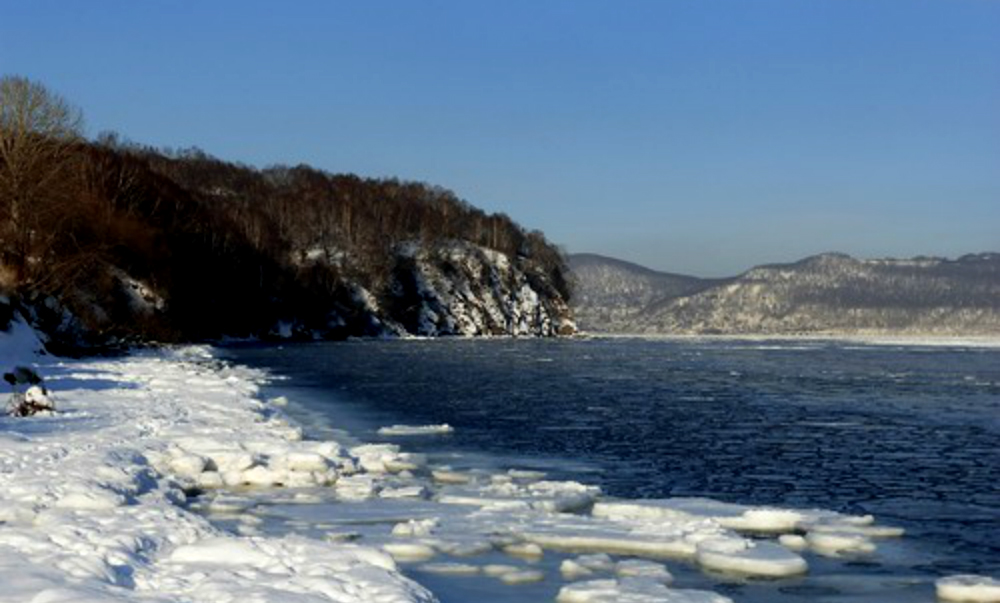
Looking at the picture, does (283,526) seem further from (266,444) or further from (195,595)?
(266,444)

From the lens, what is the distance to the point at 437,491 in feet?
57.1

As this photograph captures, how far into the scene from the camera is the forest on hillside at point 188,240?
5406cm

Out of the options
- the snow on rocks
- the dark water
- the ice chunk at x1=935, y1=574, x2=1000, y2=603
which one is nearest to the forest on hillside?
the dark water

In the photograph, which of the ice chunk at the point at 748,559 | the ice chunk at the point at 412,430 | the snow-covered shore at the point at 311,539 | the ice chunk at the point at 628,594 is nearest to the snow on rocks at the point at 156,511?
the snow-covered shore at the point at 311,539

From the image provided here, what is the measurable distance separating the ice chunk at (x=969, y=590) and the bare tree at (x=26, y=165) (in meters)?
47.3

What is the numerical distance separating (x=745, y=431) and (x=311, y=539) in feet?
59.0

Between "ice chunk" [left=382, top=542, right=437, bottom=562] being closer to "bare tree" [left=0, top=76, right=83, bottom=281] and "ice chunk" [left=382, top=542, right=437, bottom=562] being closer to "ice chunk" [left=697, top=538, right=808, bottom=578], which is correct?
"ice chunk" [left=697, top=538, right=808, bottom=578]

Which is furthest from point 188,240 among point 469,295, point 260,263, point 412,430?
point 412,430

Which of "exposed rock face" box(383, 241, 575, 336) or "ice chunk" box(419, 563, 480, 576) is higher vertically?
"exposed rock face" box(383, 241, 575, 336)

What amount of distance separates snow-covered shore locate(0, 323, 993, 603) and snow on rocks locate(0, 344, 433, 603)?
36mm

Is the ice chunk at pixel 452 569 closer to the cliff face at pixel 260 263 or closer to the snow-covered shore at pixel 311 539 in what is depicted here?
the snow-covered shore at pixel 311 539

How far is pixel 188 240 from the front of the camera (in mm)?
115688

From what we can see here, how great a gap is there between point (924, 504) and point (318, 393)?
1056 inches

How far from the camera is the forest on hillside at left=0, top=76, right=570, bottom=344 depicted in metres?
54.1
